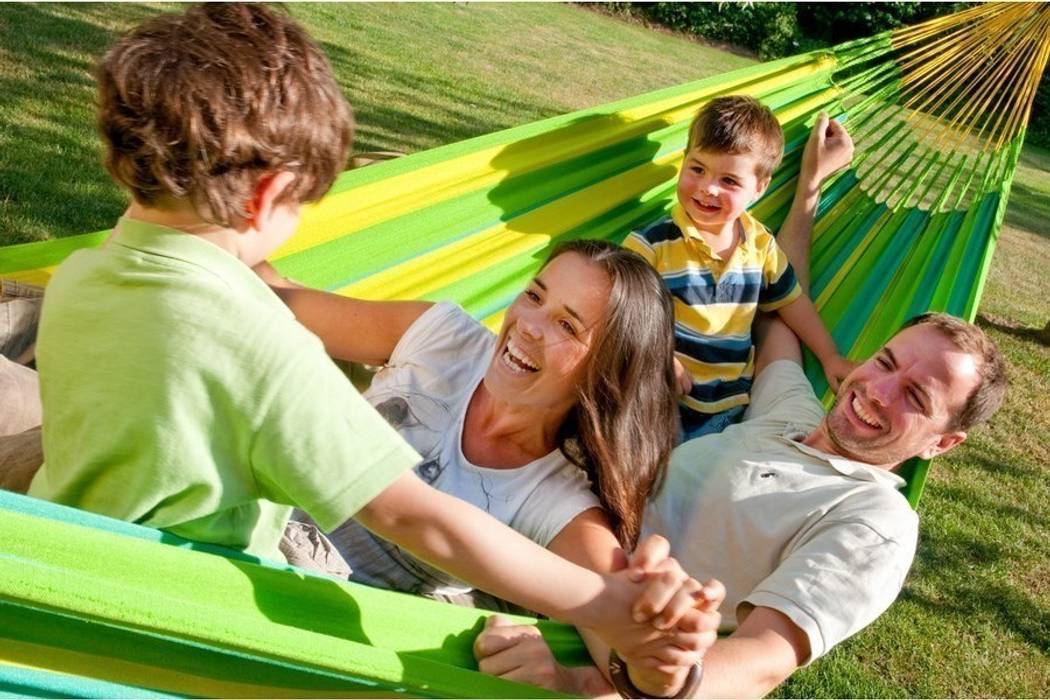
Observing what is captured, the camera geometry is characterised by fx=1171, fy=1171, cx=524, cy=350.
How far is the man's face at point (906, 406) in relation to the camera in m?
2.19

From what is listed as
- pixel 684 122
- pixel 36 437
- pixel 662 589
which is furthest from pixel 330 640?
pixel 684 122

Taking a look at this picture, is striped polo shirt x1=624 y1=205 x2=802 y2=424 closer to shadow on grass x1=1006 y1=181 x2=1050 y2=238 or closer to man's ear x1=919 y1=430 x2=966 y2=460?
man's ear x1=919 y1=430 x2=966 y2=460

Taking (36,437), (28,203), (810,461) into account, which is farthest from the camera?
(28,203)

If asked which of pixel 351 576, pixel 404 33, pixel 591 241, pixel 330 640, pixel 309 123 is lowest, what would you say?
pixel 404 33

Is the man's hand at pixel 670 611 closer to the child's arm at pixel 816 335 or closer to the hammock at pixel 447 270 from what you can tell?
the hammock at pixel 447 270

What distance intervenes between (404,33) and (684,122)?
715 cm

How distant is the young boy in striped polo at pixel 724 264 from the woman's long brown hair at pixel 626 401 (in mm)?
834

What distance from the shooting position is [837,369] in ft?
9.07

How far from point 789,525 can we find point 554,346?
511 mm

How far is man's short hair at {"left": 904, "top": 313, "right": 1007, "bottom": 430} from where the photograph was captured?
7.31ft

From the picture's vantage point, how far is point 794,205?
A: 340cm

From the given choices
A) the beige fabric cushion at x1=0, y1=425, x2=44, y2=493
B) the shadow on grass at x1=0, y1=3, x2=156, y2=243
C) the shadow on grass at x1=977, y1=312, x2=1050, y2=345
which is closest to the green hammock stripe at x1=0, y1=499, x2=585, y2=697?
the beige fabric cushion at x1=0, y1=425, x2=44, y2=493

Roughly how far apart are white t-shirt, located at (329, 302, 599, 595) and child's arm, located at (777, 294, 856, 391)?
3.46ft

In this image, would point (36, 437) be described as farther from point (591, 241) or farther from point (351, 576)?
point (591, 241)
